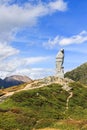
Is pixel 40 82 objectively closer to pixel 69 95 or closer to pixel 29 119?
pixel 69 95

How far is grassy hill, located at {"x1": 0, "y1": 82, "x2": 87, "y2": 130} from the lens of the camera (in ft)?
208

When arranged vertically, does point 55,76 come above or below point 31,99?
above

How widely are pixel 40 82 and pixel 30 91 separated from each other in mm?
17051

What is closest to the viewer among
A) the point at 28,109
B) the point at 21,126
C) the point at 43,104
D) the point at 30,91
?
the point at 21,126

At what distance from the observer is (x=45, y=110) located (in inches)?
3438

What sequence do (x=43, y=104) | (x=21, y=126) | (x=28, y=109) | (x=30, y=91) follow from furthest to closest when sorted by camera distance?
(x=30, y=91) < (x=43, y=104) < (x=28, y=109) < (x=21, y=126)

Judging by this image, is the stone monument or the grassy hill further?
the stone monument

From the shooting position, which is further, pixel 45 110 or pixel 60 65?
pixel 60 65

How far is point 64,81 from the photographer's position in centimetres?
11438

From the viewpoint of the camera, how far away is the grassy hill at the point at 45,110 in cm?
6344

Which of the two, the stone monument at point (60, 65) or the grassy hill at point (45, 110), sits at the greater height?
the stone monument at point (60, 65)

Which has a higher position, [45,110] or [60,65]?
[60,65]

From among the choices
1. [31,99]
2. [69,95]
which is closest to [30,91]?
[31,99]

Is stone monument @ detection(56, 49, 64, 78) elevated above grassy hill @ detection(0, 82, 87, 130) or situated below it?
above
